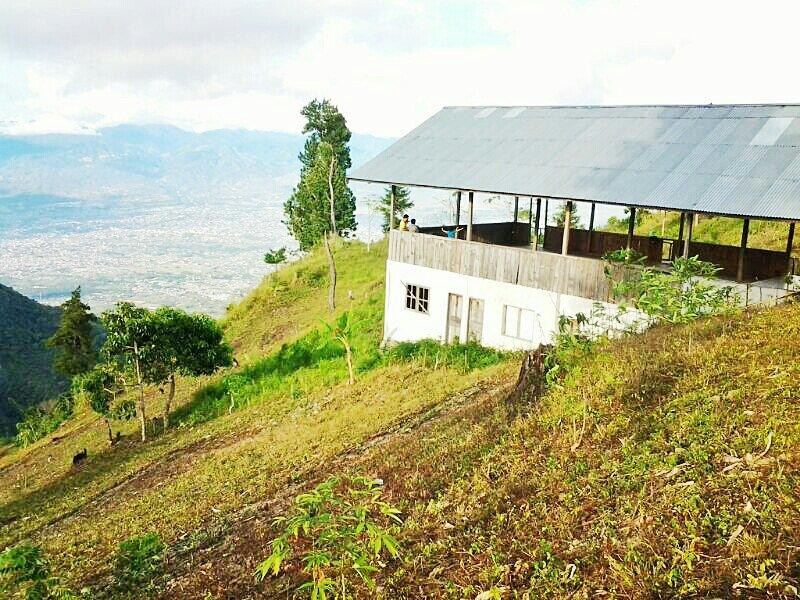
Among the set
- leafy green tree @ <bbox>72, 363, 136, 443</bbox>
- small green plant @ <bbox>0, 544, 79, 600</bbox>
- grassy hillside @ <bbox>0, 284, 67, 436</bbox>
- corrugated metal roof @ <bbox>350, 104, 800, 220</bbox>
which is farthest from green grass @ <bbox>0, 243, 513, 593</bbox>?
grassy hillside @ <bbox>0, 284, 67, 436</bbox>

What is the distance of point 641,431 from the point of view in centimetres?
773

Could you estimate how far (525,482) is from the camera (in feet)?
24.7

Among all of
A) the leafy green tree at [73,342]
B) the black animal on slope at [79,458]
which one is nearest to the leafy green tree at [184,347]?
the black animal on slope at [79,458]

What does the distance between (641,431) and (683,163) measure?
966cm

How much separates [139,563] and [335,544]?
13.6 ft

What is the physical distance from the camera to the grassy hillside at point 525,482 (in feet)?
18.7

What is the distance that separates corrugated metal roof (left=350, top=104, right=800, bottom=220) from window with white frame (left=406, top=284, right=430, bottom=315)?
3159 millimetres

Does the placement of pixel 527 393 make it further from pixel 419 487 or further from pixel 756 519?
pixel 756 519

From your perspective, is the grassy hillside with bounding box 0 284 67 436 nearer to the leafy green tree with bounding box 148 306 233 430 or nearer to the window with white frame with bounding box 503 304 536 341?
the leafy green tree with bounding box 148 306 233 430

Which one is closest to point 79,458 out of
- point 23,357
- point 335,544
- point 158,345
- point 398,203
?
point 158,345

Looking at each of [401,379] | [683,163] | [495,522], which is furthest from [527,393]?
[683,163]

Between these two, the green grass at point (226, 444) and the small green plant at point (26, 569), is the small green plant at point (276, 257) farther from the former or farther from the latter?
the small green plant at point (26, 569)

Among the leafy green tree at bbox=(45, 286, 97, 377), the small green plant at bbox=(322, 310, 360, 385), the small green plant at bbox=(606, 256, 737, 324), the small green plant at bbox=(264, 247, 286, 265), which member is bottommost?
the leafy green tree at bbox=(45, 286, 97, 377)

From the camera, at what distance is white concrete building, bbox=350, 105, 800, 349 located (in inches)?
557
